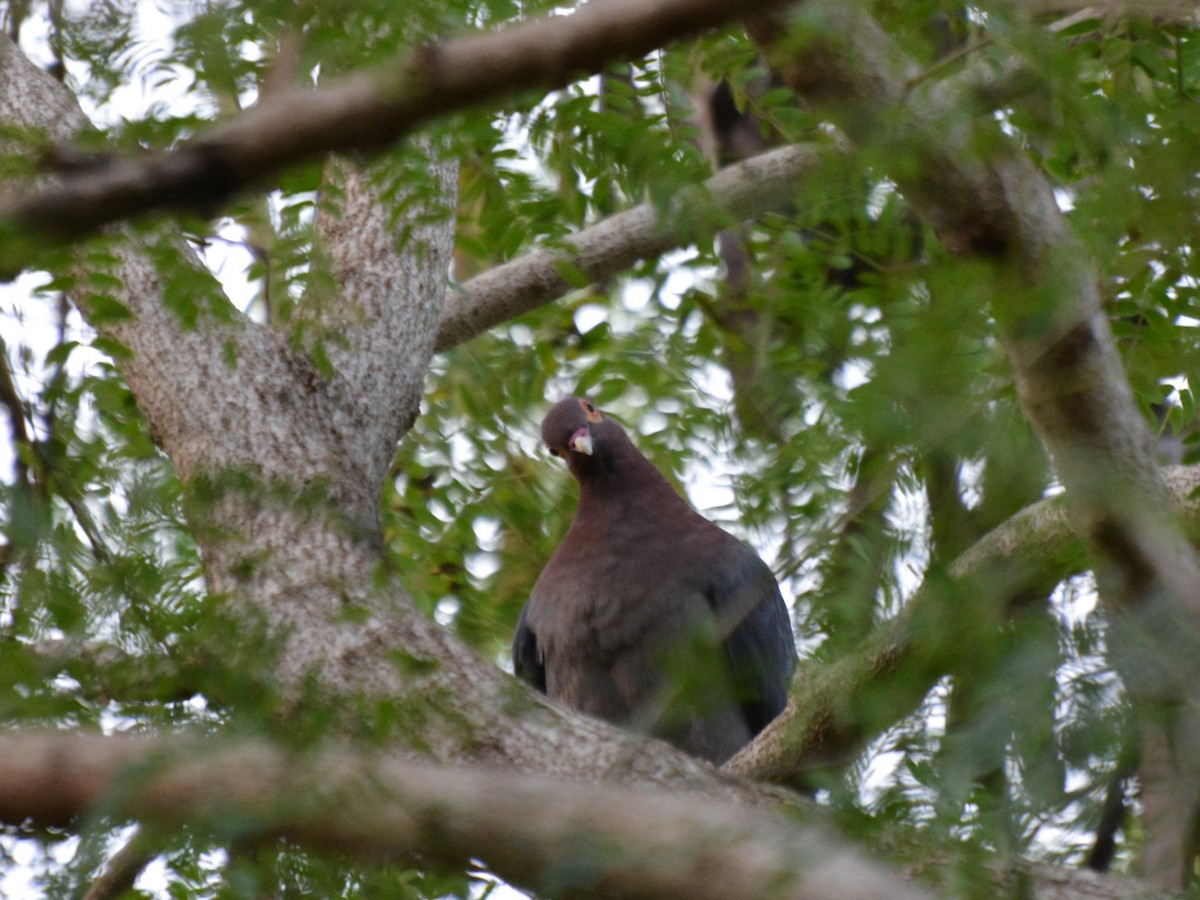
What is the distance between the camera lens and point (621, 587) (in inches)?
188

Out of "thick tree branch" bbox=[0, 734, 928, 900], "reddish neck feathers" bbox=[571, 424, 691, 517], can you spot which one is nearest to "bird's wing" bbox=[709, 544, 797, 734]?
"reddish neck feathers" bbox=[571, 424, 691, 517]

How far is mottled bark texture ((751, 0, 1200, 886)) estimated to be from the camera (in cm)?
164

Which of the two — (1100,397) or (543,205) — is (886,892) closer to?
(1100,397)

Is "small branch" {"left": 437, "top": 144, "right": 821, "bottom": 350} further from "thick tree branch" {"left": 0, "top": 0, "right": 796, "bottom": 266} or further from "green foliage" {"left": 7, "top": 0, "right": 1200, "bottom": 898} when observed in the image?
"thick tree branch" {"left": 0, "top": 0, "right": 796, "bottom": 266}

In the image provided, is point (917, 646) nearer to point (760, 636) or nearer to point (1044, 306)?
point (1044, 306)

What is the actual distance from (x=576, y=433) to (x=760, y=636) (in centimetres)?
152

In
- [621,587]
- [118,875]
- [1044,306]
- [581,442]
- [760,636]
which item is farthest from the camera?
[581,442]

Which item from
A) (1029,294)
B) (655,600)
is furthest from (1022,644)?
(655,600)

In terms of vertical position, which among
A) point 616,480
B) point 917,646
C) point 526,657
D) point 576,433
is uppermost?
point 576,433

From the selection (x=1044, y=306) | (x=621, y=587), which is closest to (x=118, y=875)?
(x=1044, y=306)

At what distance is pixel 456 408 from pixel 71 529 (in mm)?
3066

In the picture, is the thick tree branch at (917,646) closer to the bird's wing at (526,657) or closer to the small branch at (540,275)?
the small branch at (540,275)

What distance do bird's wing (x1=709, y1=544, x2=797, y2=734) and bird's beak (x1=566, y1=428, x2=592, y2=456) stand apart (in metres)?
0.69

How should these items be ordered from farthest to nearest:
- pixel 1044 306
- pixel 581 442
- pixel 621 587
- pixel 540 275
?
pixel 581 442, pixel 621 587, pixel 540 275, pixel 1044 306
